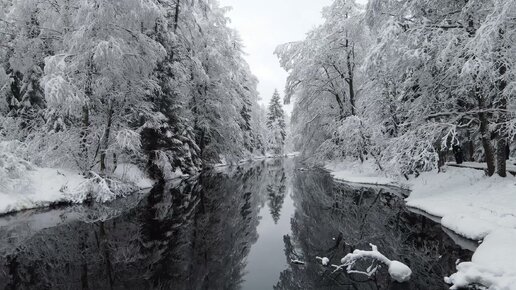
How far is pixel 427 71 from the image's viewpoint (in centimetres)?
1262

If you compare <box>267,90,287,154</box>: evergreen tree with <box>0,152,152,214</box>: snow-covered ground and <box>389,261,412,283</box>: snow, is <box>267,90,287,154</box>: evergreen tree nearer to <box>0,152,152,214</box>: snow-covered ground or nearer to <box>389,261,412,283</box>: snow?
<box>0,152,152,214</box>: snow-covered ground

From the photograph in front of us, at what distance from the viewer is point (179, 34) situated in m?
20.9

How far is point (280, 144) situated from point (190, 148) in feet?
179

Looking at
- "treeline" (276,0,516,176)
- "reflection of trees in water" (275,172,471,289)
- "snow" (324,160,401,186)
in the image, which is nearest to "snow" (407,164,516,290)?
"reflection of trees in water" (275,172,471,289)

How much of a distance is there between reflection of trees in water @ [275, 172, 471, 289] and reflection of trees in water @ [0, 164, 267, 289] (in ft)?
4.60

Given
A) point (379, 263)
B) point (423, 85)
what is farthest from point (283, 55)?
point (379, 263)

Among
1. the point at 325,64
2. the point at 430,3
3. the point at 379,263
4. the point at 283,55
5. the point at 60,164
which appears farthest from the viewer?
the point at 283,55

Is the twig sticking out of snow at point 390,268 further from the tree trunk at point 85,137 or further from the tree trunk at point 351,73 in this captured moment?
the tree trunk at point 351,73

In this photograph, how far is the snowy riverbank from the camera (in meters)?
5.75

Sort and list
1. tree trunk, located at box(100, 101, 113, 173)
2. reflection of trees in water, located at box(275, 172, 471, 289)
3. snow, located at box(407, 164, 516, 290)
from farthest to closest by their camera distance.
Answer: tree trunk, located at box(100, 101, 113, 173)
reflection of trees in water, located at box(275, 172, 471, 289)
snow, located at box(407, 164, 516, 290)

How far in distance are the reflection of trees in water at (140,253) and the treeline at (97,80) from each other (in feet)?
15.2

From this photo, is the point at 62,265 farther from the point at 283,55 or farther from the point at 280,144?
A: the point at 280,144

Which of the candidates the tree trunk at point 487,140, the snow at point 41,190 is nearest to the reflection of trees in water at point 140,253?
the snow at point 41,190

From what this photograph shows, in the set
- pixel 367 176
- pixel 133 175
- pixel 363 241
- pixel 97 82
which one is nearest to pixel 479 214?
pixel 363 241
